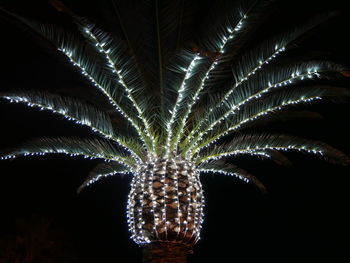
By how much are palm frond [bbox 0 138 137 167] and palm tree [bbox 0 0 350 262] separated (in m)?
0.02

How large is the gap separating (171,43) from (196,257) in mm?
7763

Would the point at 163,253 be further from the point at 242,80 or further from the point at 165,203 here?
the point at 242,80

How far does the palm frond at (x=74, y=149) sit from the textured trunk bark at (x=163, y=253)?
186 centimetres

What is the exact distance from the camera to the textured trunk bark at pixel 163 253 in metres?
7.49

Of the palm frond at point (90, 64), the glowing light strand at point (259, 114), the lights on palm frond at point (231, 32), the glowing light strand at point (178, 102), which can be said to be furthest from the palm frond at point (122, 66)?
the lights on palm frond at point (231, 32)

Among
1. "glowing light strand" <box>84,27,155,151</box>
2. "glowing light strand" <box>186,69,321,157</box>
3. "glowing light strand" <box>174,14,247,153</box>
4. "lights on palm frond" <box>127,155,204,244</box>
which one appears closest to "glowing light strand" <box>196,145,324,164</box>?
"glowing light strand" <box>186,69,321,157</box>

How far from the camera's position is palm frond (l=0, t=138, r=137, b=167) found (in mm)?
8023

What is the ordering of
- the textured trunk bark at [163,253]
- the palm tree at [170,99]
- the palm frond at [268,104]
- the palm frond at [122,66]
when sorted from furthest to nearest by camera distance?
the palm frond at [268,104]
the textured trunk bark at [163,253]
the palm tree at [170,99]
the palm frond at [122,66]

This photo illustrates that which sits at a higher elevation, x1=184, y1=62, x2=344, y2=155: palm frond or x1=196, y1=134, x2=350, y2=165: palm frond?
x1=184, y1=62, x2=344, y2=155: palm frond

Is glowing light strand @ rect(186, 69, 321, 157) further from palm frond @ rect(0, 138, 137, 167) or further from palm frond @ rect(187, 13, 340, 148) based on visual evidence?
palm frond @ rect(0, 138, 137, 167)

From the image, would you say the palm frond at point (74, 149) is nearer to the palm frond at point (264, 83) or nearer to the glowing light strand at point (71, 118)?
the glowing light strand at point (71, 118)

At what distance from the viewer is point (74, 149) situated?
27.5 feet

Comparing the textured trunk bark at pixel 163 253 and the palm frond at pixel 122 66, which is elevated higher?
the palm frond at pixel 122 66

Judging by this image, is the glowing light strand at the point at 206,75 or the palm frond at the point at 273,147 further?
the palm frond at the point at 273,147
